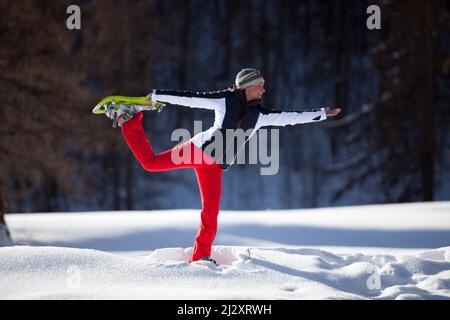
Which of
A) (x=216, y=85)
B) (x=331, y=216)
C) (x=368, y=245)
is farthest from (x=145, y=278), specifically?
(x=216, y=85)

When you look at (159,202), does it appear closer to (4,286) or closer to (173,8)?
(173,8)

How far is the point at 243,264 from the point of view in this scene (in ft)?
16.9

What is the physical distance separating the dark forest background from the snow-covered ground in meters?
4.43

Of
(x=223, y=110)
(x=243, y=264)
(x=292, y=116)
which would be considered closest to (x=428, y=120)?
(x=292, y=116)

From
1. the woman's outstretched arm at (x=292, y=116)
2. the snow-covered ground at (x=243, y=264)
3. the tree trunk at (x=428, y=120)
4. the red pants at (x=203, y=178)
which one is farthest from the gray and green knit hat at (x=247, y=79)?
the tree trunk at (x=428, y=120)

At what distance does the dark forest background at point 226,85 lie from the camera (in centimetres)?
1209

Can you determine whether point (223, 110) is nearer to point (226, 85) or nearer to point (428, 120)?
point (428, 120)

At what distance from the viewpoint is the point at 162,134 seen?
20594 millimetres

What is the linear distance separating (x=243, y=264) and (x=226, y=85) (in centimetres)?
1709

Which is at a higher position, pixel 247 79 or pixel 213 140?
pixel 247 79

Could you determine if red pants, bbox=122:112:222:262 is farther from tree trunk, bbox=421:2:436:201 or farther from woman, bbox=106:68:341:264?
tree trunk, bbox=421:2:436:201

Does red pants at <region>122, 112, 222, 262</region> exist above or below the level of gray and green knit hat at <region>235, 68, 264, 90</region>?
below

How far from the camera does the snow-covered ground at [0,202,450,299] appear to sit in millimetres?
4379

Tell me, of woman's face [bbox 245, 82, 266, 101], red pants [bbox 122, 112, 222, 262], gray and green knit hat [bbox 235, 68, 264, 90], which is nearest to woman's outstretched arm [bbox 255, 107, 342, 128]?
woman's face [bbox 245, 82, 266, 101]
